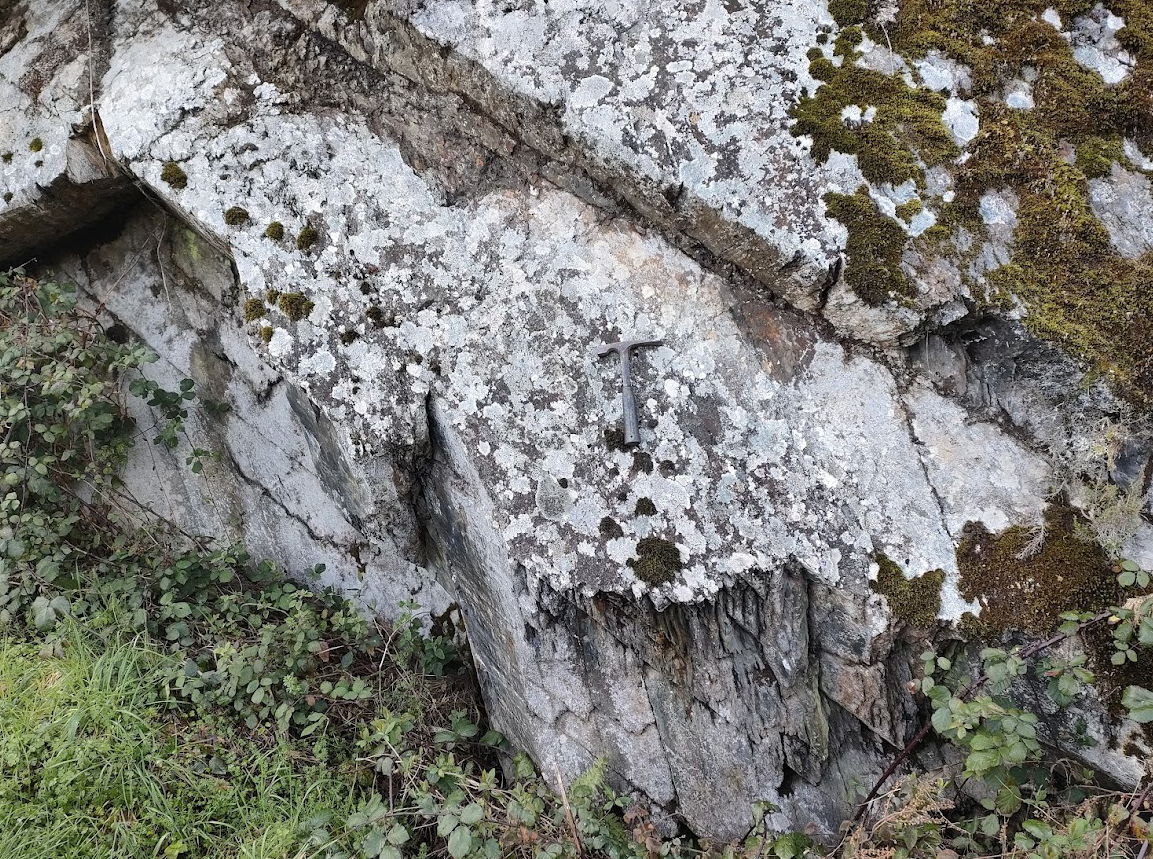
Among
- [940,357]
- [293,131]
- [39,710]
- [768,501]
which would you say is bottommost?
[39,710]

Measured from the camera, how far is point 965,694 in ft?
7.65

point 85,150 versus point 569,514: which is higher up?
point 85,150

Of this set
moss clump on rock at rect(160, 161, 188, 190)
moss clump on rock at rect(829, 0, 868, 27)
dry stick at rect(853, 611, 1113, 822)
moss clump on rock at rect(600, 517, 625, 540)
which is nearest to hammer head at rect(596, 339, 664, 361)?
moss clump on rock at rect(600, 517, 625, 540)

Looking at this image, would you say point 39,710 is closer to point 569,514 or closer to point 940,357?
point 569,514

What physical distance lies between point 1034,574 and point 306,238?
2928 millimetres

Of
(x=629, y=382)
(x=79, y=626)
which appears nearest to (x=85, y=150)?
(x=79, y=626)

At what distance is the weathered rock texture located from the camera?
8.34 ft

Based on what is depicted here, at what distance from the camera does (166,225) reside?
12.8 ft

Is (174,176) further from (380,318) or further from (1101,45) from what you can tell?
(1101,45)

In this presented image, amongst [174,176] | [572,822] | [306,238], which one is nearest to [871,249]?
[306,238]

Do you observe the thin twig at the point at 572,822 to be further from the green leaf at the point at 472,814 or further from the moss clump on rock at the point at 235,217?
the moss clump on rock at the point at 235,217

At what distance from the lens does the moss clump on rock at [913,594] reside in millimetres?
2404

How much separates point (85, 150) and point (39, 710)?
255cm

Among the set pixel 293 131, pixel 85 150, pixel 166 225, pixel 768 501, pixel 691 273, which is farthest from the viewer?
pixel 166 225
